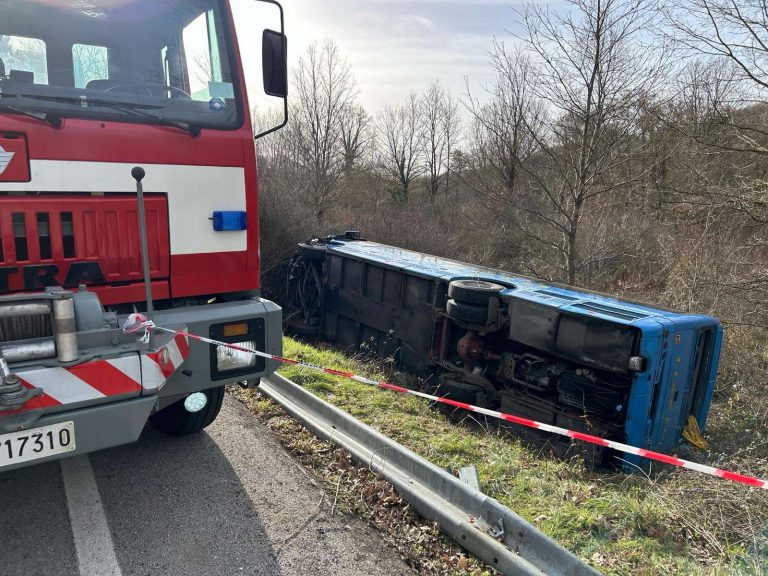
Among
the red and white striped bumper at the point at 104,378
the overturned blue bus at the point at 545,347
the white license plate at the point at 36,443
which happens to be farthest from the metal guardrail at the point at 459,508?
the white license plate at the point at 36,443

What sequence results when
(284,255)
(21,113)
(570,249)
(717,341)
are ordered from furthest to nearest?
(284,255) → (570,249) → (717,341) → (21,113)

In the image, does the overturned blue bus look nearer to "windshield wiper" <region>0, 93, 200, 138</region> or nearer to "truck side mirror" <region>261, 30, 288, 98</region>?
"truck side mirror" <region>261, 30, 288, 98</region>

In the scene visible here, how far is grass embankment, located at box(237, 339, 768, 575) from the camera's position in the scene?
271 centimetres

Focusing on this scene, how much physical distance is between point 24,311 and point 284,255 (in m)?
9.10

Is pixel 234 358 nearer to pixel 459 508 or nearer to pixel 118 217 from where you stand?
pixel 118 217

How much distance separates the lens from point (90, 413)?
8.41 ft

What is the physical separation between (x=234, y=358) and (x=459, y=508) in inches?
65.3

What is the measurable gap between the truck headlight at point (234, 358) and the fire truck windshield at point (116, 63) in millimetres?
1401

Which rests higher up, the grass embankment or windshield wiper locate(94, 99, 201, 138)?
windshield wiper locate(94, 99, 201, 138)

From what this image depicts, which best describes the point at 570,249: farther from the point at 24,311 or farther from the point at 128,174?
the point at 24,311

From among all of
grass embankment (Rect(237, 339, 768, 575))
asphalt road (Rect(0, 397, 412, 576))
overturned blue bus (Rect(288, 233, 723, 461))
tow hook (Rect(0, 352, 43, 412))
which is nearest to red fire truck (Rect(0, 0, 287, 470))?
tow hook (Rect(0, 352, 43, 412))

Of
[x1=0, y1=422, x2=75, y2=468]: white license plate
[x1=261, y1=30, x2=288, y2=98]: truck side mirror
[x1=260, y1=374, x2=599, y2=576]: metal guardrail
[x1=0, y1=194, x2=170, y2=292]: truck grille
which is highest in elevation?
[x1=261, y1=30, x2=288, y2=98]: truck side mirror

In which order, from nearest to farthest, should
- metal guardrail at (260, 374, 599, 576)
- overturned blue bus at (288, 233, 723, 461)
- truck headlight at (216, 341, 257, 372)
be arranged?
metal guardrail at (260, 374, 599, 576) → truck headlight at (216, 341, 257, 372) → overturned blue bus at (288, 233, 723, 461)

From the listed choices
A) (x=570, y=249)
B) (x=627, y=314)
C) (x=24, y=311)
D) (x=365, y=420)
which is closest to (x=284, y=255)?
(x=570, y=249)
